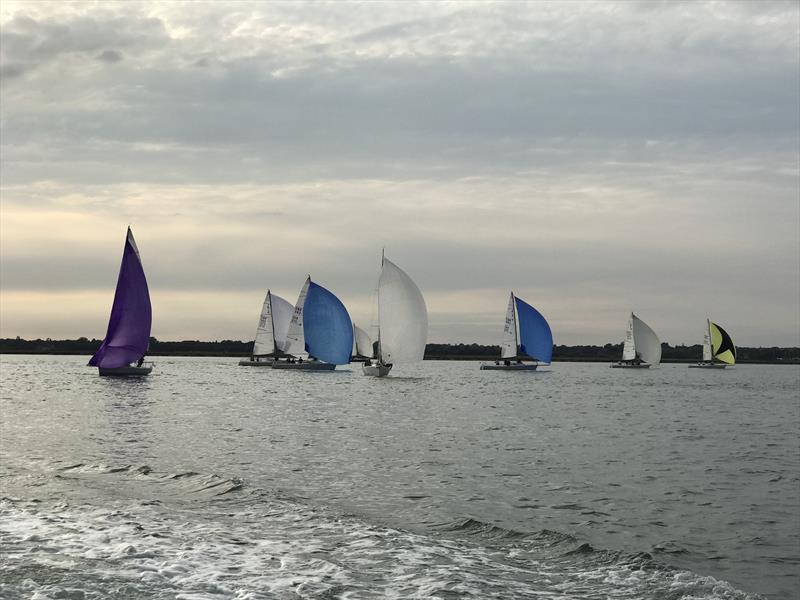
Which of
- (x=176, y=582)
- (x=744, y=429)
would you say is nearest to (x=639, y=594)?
(x=176, y=582)

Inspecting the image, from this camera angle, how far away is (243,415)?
4191cm

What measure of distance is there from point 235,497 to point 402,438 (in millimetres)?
14478

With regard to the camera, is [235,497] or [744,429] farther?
[744,429]

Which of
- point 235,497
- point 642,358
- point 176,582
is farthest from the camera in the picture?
point 642,358

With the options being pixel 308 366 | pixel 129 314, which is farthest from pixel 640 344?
pixel 129 314

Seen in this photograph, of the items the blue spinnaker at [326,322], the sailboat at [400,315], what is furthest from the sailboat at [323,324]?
the sailboat at [400,315]

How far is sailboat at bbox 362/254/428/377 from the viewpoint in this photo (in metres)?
72.8

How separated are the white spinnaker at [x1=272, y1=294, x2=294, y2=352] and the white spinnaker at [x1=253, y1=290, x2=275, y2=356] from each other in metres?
0.68

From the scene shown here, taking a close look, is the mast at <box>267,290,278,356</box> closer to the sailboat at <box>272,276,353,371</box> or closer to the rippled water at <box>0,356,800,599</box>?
the sailboat at <box>272,276,353,371</box>

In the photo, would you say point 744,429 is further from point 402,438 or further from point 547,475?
point 547,475

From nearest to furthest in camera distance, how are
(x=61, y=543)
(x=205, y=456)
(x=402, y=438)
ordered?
(x=61, y=543) → (x=205, y=456) → (x=402, y=438)

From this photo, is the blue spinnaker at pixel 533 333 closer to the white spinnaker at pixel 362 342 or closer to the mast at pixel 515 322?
the mast at pixel 515 322

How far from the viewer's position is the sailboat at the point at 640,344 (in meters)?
126

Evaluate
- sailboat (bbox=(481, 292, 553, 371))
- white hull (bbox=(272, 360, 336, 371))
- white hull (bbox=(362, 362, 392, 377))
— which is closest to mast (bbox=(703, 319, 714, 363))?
sailboat (bbox=(481, 292, 553, 371))
